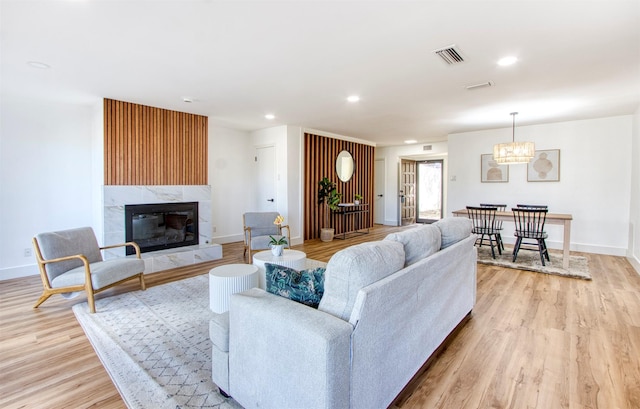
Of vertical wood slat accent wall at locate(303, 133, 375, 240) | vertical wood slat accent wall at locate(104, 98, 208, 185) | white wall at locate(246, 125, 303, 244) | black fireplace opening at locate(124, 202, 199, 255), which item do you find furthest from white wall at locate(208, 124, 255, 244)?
vertical wood slat accent wall at locate(303, 133, 375, 240)

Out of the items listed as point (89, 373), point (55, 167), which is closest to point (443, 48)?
point (89, 373)

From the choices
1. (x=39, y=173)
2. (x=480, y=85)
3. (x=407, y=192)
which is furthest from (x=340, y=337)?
(x=407, y=192)

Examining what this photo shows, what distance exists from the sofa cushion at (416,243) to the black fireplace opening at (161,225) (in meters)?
4.05

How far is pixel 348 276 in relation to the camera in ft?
4.82

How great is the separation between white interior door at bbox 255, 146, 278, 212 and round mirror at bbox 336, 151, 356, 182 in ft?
6.15

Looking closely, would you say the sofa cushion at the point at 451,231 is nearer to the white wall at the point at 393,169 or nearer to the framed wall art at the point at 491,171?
the framed wall art at the point at 491,171

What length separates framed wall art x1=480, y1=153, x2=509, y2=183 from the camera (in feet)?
20.9

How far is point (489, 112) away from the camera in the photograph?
16.6 feet

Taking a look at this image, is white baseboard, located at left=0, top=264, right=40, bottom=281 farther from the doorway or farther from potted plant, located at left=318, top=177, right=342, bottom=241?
the doorway

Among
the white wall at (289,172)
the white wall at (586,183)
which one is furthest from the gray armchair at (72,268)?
the white wall at (586,183)

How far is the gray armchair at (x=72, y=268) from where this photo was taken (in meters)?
2.99

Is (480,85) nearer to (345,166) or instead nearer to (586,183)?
(586,183)

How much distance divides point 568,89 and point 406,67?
2.34 m

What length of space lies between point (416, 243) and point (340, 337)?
3.41 ft
